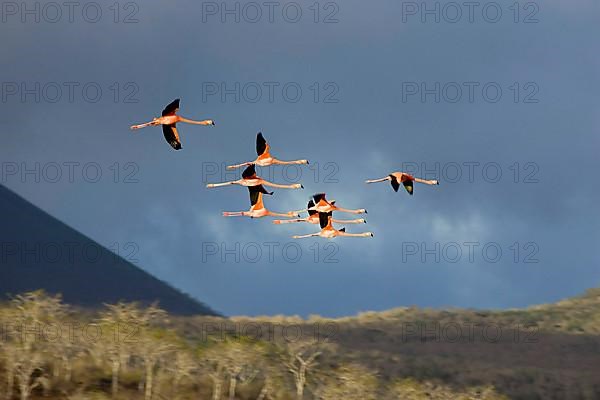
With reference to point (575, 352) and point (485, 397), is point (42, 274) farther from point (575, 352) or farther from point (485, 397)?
point (485, 397)

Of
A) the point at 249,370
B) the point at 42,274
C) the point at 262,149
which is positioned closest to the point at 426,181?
the point at 262,149

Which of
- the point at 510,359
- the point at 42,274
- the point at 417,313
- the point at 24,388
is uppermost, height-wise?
the point at 42,274

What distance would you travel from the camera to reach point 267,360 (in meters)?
59.3

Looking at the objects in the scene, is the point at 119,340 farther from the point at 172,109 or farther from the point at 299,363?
the point at 172,109

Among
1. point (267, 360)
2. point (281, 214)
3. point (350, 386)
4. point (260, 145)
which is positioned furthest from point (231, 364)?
point (260, 145)

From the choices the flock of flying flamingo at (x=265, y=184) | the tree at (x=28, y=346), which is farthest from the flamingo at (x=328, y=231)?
the tree at (x=28, y=346)

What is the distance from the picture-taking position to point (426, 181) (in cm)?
3859

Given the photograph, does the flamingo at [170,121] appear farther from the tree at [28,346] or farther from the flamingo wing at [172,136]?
the tree at [28,346]

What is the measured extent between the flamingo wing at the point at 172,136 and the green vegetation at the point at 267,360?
18248 mm

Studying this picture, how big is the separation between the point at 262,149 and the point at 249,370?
2067 centimetres

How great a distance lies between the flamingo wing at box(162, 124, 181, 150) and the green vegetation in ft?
59.9

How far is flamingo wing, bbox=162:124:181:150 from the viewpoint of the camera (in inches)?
1302

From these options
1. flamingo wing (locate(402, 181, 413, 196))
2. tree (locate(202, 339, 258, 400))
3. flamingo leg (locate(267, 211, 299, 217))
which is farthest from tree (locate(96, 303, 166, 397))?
flamingo wing (locate(402, 181, 413, 196))

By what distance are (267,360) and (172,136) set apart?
28138 millimetres
